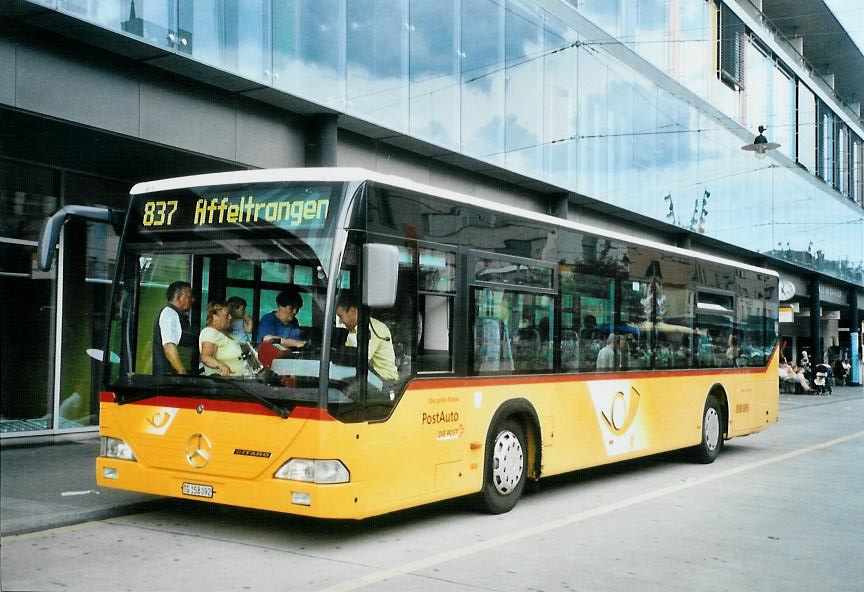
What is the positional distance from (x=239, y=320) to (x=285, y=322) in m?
0.47

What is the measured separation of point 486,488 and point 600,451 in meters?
2.48

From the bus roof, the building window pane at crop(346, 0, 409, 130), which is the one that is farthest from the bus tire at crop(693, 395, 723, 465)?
the building window pane at crop(346, 0, 409, 130)

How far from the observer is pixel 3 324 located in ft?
13.2

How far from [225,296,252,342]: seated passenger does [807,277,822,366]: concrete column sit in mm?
43407

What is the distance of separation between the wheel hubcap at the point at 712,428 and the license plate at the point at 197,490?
874 cm

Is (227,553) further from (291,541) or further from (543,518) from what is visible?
(543,518)

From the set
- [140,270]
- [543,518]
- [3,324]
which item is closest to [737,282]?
[543,518]

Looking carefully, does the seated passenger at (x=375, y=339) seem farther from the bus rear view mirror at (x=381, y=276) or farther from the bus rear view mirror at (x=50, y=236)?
the bus rear view mirror at (x=50, y=236)

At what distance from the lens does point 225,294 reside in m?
7.80

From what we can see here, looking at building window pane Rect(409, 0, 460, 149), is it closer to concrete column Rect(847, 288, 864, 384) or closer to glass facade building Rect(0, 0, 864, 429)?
glass facade building Rect(0, 0, 864, 429)

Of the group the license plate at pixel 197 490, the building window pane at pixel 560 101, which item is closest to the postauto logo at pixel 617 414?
the license plate at pixel 197 490

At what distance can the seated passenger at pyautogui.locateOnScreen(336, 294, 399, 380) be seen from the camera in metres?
7.29

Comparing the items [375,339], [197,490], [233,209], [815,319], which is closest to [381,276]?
[375,339]

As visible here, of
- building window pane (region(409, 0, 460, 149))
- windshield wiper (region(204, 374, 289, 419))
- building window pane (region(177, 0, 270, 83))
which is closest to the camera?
windshield wiper (region(204, 374, 289, 419))
